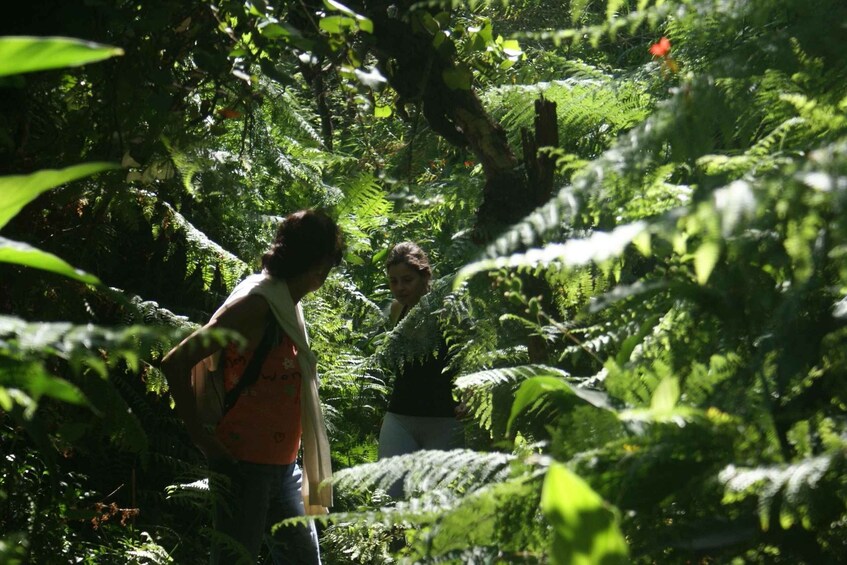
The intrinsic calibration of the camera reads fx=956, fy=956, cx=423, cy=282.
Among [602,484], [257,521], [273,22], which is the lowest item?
[257,521]

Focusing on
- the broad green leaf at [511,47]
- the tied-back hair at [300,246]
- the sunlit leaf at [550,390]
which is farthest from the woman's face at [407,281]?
the sunlit leaf at [550,390]

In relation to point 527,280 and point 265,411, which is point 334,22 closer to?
point 527,280

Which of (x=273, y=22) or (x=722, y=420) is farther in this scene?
(x=273, y=22)

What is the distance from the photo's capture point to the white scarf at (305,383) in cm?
323

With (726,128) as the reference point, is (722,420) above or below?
below

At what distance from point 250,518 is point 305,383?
0.50 metres

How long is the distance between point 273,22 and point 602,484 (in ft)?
4.07

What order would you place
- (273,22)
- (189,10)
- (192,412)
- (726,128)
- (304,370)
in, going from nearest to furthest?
(726,128) → (273,22) → (189,10) → (192,412) → (304,370)

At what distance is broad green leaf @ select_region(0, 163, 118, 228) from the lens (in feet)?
2.92

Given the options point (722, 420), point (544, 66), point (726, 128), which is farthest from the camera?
point (544, 66)

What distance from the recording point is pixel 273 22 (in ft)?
6.46

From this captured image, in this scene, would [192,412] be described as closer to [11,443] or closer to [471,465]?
[11,443]

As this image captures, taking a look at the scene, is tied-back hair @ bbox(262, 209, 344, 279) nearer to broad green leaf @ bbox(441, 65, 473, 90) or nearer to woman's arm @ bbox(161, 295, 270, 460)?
woman's arm @ bbox(161, 295, 270, 460)

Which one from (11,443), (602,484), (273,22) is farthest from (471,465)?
(11,443)
